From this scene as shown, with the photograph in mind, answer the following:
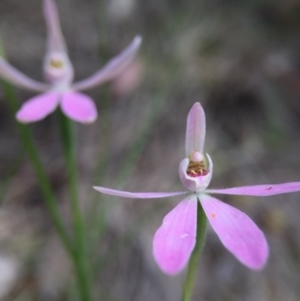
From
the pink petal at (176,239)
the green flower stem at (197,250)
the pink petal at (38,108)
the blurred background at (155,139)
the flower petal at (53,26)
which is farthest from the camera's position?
the blurred background at (155,139)

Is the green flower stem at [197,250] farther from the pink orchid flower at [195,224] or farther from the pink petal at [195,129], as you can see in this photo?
the pink petal at [195,129]

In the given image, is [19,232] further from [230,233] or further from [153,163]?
[230,233]

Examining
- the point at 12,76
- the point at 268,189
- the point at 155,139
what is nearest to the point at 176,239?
the point at 268,189

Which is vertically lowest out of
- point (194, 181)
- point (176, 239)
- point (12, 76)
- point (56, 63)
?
point (176, 239)

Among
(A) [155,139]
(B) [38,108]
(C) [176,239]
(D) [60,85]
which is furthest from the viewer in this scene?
(A) [155,139]

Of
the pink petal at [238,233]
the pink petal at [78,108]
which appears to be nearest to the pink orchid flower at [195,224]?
the pink petal at [238,233]

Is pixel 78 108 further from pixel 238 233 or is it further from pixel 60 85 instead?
pixel 238 233

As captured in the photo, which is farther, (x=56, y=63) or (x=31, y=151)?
(x=56, y=63)
